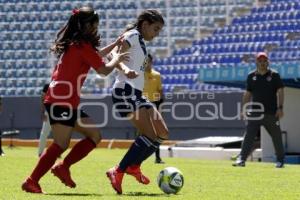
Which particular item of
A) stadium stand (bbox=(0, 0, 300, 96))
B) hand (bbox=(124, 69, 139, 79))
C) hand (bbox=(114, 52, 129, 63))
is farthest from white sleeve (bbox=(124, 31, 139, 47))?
stadium stand (bbox=(0, 0, 300, 96))

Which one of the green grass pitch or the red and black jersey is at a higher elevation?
the red and black jersey

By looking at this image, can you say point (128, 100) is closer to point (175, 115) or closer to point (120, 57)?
point (120, 57)

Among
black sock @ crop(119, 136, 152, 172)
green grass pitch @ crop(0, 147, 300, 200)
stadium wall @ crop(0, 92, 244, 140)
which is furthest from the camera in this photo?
stadium wall @ crop(0, 92, 244, 140)

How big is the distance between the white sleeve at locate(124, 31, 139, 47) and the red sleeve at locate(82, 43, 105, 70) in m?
0.52

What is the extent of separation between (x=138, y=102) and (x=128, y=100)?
0.10 meters

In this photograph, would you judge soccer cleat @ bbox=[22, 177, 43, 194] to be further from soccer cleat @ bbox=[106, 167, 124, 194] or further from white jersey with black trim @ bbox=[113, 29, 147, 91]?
white jersey with black trim @ bbox=[113, 29, 147, 91]

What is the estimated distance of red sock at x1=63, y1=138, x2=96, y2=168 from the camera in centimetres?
820

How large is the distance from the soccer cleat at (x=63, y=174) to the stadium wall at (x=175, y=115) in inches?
647

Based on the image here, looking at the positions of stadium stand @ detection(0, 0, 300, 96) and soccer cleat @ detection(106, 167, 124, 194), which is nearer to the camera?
soccer cleat @ detection(106, 167, 124, 194)

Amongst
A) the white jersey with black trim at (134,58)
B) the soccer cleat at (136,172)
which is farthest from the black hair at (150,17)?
the soccer cleat at (136,172)

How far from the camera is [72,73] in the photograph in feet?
26.0

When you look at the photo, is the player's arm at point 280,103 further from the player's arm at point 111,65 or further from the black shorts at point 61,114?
the black shorts at point 61,114

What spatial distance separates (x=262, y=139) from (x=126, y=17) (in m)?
13.1

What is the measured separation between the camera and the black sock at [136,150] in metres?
8.19
